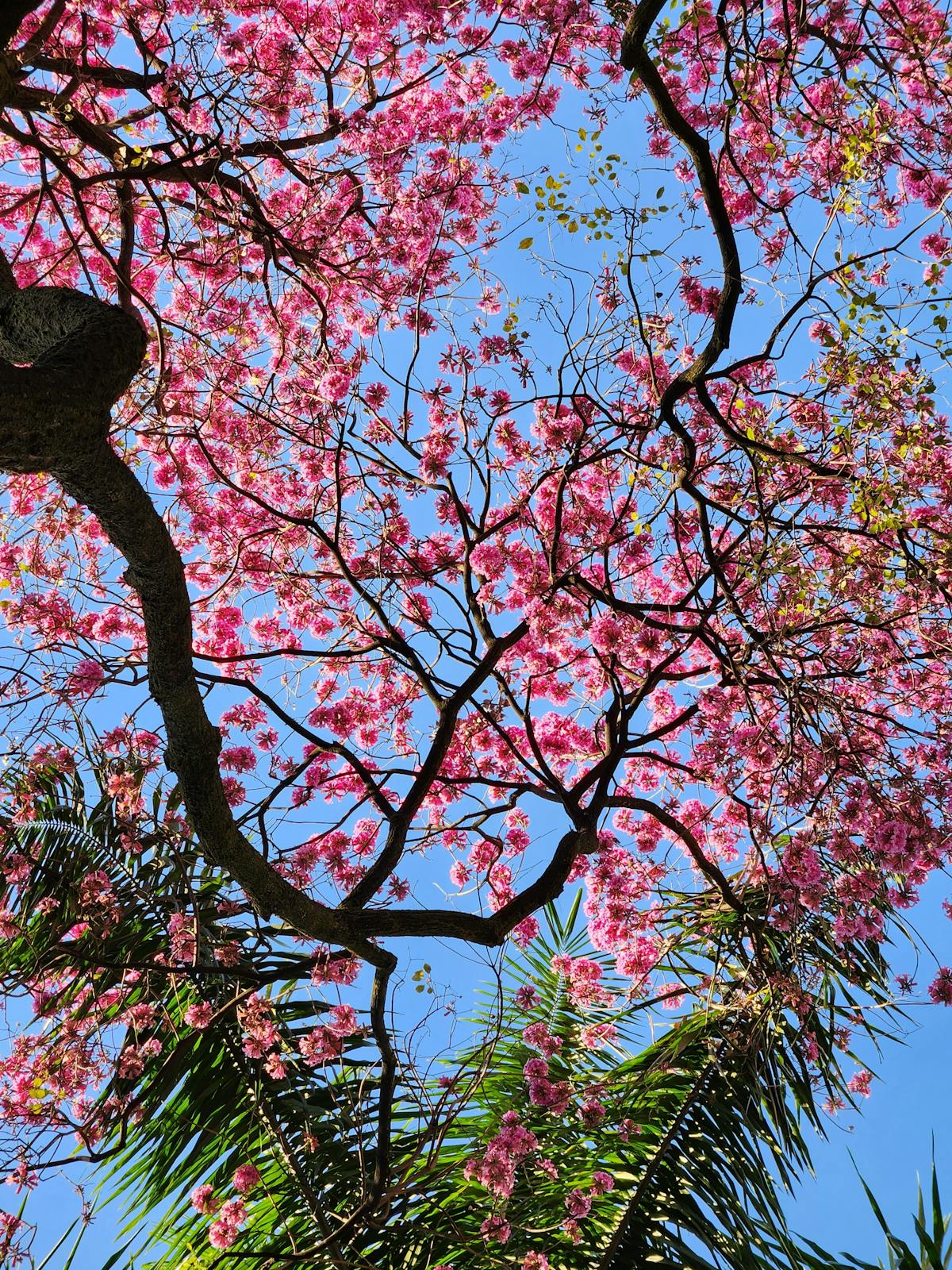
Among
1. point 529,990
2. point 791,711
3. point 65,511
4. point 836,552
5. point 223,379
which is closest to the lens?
point 791,711

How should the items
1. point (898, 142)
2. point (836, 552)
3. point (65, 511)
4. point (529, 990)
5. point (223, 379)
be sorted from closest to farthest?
point (898, 142) < point (836, 552) < point (529, 990) < point (223, 379) < point (65, 511)

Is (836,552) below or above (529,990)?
above

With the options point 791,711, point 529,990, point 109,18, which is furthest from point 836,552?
point 109,18

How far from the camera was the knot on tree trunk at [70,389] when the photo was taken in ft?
10.1

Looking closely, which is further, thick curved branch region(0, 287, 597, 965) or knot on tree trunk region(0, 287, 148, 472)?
thick curved branch region(0, 287, 597, 965)

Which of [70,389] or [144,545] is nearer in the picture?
[70,389]

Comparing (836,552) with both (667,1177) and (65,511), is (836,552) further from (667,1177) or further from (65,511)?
(65,511)

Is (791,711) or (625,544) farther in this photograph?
(625,544)

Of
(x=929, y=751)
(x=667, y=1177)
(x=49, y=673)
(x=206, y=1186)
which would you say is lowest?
(x=206, y=1186)

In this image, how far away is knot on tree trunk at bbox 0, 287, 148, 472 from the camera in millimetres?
3072

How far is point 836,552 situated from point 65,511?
4.86 meters

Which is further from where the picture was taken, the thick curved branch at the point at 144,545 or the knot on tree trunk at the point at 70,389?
the thick curved branch at the point at 144,545

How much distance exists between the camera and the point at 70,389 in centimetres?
317

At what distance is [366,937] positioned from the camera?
4520mm
